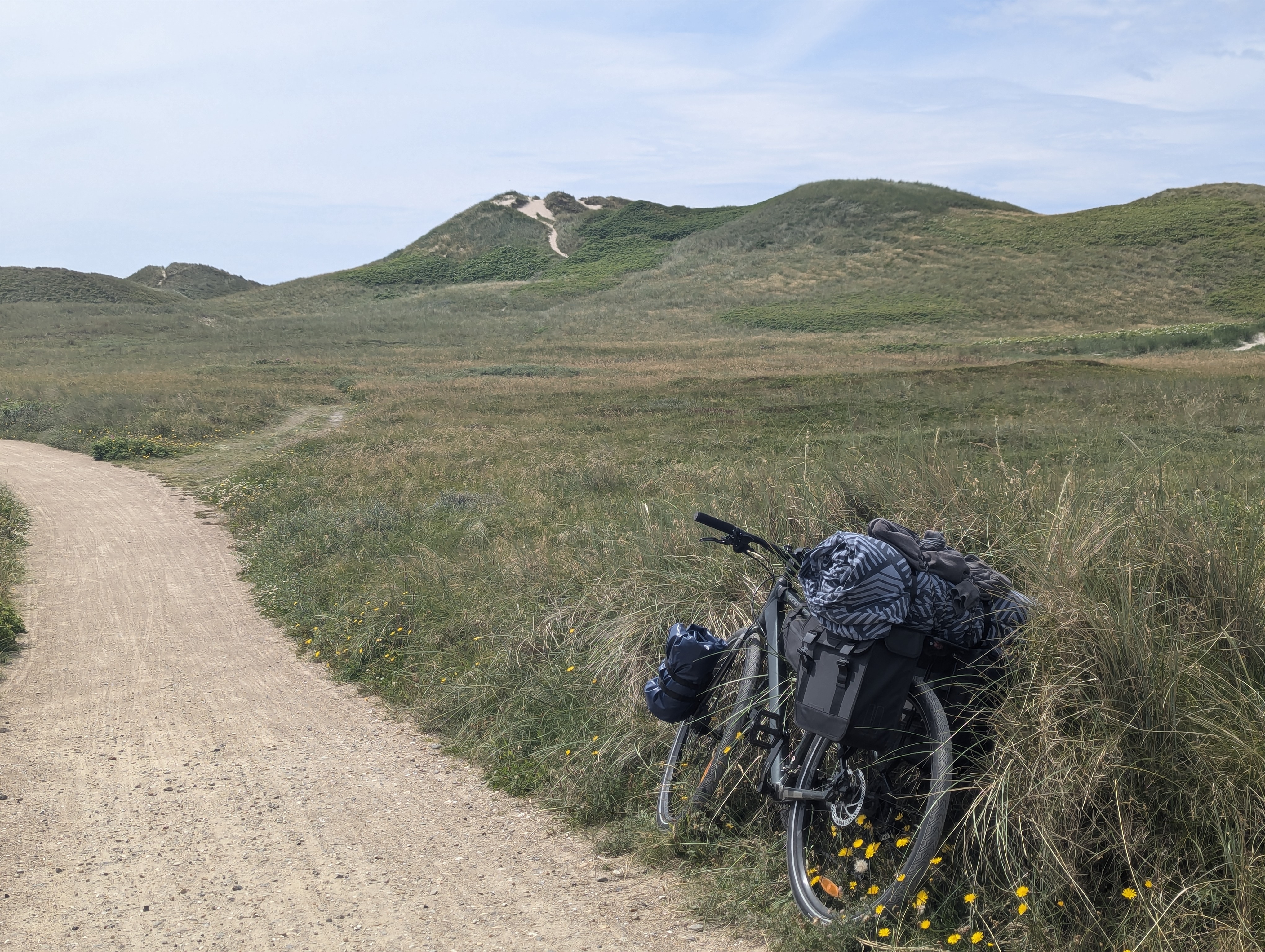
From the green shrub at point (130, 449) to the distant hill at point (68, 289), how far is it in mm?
65346

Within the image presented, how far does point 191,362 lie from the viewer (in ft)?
128

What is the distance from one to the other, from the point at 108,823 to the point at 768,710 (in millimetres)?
3211

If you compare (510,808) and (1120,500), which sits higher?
(1120,500)

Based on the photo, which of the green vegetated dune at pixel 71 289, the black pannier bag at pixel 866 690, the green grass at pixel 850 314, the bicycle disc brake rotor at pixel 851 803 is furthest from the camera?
the green vegetated dune at pixel 71 289

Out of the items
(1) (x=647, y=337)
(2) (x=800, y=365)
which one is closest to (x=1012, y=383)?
(2) (x=800, y=365)

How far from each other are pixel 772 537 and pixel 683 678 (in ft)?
5.13

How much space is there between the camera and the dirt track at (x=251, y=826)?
141 inches

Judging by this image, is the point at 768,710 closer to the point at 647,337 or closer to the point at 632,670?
the point at 632,670

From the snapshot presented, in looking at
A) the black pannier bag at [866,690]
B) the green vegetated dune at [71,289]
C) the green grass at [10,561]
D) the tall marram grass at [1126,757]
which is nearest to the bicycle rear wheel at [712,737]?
the black pannier bag at [866,690]

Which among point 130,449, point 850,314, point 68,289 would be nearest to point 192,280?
point 68,289

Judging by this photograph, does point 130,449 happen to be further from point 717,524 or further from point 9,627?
point 717,524

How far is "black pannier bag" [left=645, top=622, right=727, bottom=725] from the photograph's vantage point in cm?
419

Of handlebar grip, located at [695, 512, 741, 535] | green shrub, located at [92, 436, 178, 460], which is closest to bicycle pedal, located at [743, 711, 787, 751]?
handlebar grip, located at [695, 512, 741, 535]

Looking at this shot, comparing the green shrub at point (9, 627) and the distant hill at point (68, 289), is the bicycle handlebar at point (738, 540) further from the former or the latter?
the distant hill at point (68, 289)
